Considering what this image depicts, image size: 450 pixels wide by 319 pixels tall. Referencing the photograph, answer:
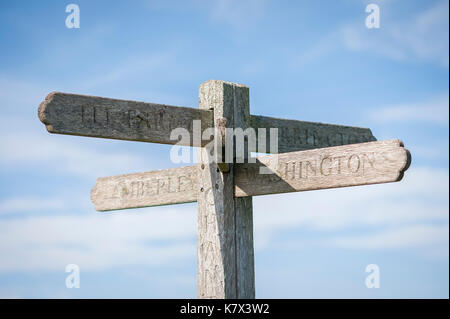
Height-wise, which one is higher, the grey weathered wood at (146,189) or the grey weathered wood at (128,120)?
the grey weathered wood at (128,120)

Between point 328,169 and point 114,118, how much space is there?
1.44 meters

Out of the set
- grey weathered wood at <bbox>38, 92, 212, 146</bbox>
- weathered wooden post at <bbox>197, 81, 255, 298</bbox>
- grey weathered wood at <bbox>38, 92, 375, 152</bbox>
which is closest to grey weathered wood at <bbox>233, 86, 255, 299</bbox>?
weathered wooden post at <bbox>197, 81, 255, 298</bbox>

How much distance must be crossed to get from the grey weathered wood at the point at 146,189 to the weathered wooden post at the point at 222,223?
141mm

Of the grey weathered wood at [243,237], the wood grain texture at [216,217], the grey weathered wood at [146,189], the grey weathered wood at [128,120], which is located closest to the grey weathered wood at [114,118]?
the grey weathered wood at [128,120]

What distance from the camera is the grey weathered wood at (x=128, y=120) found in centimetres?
380

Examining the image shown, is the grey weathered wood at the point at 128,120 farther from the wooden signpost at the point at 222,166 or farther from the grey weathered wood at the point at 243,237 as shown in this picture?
the grey weathered wood at the point at 243,237

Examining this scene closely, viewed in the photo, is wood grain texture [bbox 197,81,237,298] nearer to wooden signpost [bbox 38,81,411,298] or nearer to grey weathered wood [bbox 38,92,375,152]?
wooden signpost [bbox 38,81,411,298]

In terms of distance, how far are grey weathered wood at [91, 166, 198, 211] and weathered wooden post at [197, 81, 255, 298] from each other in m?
0.14

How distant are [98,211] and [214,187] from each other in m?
1.35

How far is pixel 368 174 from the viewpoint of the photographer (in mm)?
3811

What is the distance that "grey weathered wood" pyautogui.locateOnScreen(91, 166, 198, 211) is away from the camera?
186 inches
